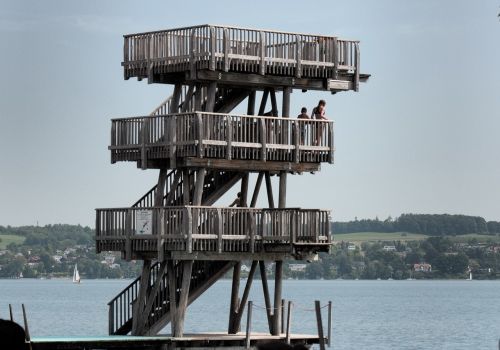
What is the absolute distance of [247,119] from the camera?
50531 mm

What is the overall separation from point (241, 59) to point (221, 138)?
86.7 inches

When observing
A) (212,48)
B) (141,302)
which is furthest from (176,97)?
(141,302)

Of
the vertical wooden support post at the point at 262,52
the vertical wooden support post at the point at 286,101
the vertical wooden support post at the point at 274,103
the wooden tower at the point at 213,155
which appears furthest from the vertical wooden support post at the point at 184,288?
the vertical wooden support post at the point at 262,52

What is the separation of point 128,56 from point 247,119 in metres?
4.01

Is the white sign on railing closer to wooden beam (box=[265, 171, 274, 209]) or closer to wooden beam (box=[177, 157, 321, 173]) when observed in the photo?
wooden beam (box=[177, 157, 321, 173])

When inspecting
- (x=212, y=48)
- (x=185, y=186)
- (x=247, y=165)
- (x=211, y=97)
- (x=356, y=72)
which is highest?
(x=212, y=48)

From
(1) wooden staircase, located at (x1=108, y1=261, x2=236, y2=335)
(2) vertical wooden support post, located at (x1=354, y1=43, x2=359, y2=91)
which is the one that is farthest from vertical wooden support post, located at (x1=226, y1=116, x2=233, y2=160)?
(2) vertical wooden support post, located at (x1=354, y1=43, x2=359, y2=91)

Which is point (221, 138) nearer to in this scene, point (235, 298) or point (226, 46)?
point (226, 46)

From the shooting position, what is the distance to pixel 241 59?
50.2 metres

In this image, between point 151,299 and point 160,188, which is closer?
point 151,299

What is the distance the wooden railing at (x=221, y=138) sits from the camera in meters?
49.7

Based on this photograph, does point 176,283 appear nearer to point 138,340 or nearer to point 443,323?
point 138,340

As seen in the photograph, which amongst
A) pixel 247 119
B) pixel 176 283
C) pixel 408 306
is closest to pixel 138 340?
Answer: pixel 176 283

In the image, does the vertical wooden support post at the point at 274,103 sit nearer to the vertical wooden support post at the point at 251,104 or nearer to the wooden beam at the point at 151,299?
the vertical wooden support post at the point at 251,104
